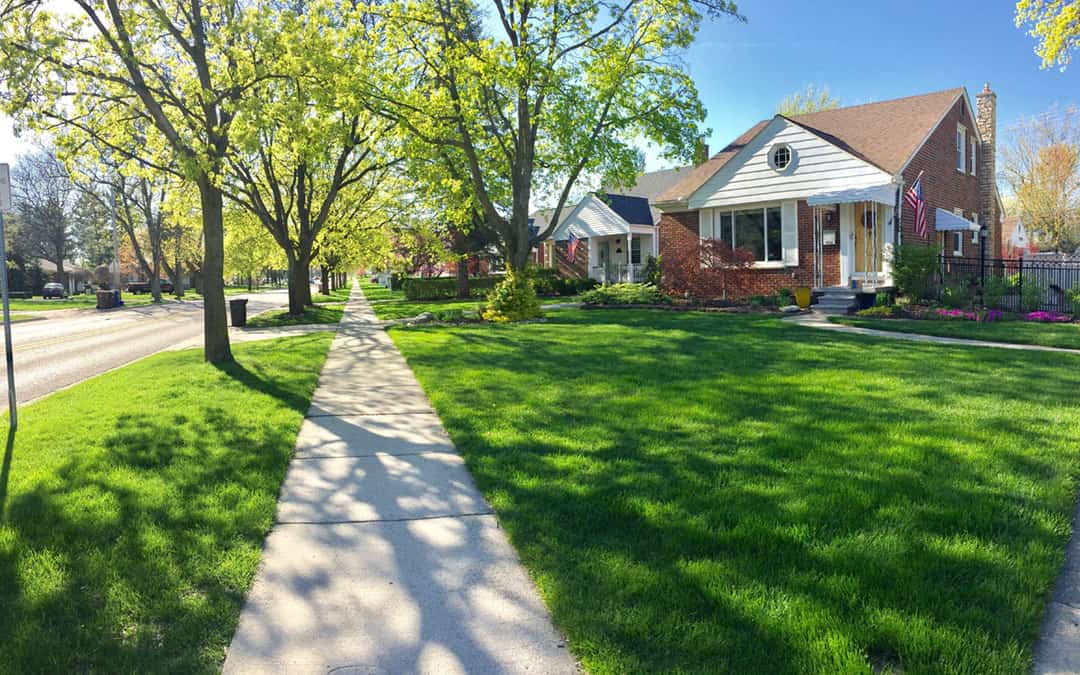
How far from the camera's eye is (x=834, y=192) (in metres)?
19.5

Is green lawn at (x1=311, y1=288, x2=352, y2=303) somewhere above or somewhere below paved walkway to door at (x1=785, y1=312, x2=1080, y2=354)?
above

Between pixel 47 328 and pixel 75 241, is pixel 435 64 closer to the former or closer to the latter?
pixel 47 328

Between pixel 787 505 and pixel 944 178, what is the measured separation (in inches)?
882

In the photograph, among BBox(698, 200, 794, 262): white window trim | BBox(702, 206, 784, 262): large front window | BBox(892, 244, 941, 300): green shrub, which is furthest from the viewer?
BBox(702, 206, 784, 262): large front window

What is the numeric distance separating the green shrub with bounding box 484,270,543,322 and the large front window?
7.17 meters

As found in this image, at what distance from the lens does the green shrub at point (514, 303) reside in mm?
18188

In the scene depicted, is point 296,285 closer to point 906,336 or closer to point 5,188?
point 5,188

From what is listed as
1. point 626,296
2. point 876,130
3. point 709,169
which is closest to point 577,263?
point 709,169

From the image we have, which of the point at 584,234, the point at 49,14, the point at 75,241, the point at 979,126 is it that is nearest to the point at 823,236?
the point at 979,126

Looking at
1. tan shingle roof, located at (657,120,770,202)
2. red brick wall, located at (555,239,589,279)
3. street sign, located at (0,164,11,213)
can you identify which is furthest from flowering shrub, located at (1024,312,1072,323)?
red brick wall, located at (555,239,589,279)

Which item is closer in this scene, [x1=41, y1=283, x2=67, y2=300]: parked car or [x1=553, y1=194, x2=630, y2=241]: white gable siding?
[x1=553, y1=194, x2=630, y2=241]: white gable siding

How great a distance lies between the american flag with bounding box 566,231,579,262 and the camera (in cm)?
3580

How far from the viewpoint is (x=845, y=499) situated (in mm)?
4352

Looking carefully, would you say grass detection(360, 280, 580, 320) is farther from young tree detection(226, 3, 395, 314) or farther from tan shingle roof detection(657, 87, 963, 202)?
tan shingle roof detection(657, 87, 963, 202)
